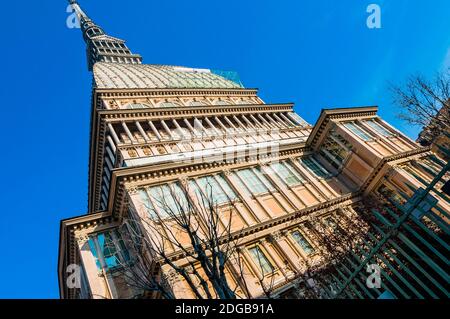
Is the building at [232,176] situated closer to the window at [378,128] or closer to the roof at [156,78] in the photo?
the window at [378,128]

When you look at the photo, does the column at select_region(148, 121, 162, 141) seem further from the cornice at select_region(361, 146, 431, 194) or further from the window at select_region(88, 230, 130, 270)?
the cornice at select_region(361, 146, 431, 194)

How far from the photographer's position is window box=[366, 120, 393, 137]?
33.9m

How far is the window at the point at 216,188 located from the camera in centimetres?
2555

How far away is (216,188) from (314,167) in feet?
38.4

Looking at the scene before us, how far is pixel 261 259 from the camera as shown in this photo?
22.5 m

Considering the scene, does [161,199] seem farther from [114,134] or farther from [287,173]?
[287,173]

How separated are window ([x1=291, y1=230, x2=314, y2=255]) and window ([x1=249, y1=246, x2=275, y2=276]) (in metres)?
3.22

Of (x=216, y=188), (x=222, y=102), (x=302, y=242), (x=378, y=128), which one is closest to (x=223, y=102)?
(x=222, y=102)

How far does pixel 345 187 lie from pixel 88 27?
77.2 meters

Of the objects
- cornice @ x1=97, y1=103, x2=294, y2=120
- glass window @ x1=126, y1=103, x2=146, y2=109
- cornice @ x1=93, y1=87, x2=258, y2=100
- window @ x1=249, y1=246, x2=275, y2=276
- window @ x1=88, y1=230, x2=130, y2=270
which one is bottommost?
window @ x1=249, y1=246, x2=275, y2=276

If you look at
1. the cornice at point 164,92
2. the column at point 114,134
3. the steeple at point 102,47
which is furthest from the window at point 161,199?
the steeple at point 102,47

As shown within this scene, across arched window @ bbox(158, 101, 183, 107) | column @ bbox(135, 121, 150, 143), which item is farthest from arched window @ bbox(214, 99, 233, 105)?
column @ bbox(135, 121, 150, 143)
